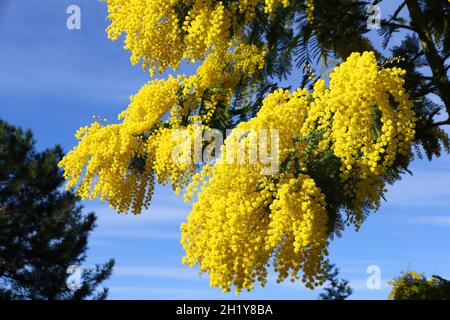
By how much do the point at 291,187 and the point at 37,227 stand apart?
491 inches

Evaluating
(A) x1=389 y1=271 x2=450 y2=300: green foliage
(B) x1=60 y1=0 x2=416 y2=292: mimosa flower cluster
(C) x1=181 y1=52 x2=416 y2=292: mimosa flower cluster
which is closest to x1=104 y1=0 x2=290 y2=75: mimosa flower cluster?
(B) x1=60 y1=0 x2=416 y2=292: mimosa flower cluster

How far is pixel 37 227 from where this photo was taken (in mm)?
16656

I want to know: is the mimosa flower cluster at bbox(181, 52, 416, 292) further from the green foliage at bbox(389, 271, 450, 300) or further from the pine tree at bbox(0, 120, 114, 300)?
the pine tree at bbox(0, 120, 114, 300)

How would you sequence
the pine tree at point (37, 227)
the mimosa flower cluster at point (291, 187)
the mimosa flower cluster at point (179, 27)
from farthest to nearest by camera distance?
the pine tree at point (37, 227) → the mimosa flower cluster at point (179, 27) → the mimosa flower cluster at point (291, 187)

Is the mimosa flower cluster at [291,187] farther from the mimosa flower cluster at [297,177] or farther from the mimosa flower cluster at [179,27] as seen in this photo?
Answer: the mimosa flower cluster at [179,27]

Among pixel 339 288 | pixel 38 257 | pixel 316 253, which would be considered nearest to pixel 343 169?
pixel 316 253

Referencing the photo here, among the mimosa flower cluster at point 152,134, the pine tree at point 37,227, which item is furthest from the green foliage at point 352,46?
the pine tree at point 37,227

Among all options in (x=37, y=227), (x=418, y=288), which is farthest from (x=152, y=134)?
(x=37, y=227)

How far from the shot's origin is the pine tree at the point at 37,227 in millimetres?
15922

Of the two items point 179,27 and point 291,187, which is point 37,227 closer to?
point 179,27

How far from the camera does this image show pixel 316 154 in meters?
6.25

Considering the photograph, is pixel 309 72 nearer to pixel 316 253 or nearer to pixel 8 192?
pixel 316 253

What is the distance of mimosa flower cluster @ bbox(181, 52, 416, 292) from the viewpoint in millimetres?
5719

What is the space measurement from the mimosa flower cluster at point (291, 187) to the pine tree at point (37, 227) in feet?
36.3
